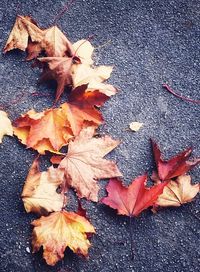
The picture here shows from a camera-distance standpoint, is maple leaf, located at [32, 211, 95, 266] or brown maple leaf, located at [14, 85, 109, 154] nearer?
maple leaf, located at [32, 211, 95, 266]

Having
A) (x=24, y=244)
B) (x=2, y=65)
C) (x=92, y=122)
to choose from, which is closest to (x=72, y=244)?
(x=24, y=244)

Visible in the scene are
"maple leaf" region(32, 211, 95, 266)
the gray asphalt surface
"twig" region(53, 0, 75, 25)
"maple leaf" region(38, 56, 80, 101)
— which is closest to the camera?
"maple leaf" region(32, 211, 95, 266)

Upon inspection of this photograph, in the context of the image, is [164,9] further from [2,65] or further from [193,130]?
[2,65]

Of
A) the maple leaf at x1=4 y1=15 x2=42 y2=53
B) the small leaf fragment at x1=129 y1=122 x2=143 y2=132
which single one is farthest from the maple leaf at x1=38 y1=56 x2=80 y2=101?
the small leaf fragment at x1=129 y1=122 x2=143 y2=132

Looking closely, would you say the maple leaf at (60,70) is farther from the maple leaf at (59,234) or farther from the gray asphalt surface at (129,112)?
the maple leaf at (59,234)

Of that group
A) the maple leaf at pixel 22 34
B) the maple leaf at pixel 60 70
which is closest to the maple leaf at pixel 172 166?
the maple leaf at pixel 60 70

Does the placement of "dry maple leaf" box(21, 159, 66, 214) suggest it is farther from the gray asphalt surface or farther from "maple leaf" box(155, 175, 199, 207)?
"maple leaf" box(155, 175, 199, 207)
